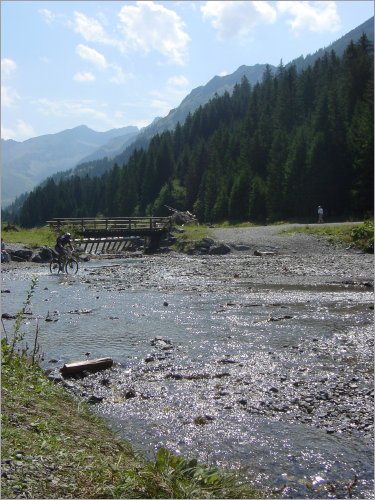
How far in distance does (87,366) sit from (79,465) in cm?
556

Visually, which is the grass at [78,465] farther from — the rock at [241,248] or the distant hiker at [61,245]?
the rock at [241,248]

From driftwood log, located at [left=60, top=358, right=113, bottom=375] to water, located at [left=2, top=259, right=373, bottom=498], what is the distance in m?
0.33

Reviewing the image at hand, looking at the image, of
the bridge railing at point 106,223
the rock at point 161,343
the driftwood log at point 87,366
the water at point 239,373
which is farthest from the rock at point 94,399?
the bridge railing at point 106,223

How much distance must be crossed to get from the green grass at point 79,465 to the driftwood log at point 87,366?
2.90 metres

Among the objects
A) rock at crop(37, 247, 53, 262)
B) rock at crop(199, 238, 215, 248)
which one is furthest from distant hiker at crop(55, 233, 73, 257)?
rock at crop(199, 238, 215, 248)

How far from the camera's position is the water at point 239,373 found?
7.32 m

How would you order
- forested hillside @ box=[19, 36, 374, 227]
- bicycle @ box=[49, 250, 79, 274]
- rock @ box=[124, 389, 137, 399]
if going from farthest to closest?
forested hillside @ box=[19, 36, 374, 227]
bicycle @ box=[49, 250, 79, 274]
rock @ box=[124, 389, 137, 399]

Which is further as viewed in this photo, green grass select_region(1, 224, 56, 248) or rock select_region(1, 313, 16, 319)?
green grass select_region(1, 224, 56, 248)

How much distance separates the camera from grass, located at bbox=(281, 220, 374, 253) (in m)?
39.8

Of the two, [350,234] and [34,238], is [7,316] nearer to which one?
[350,234]

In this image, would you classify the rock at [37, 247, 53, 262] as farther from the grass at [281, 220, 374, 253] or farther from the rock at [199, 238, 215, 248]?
the grass at [281, 220, 374, 253]

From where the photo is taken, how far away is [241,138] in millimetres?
113250

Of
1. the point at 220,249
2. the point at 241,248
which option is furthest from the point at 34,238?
the point at 241,248

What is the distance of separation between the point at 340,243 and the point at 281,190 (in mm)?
37788
